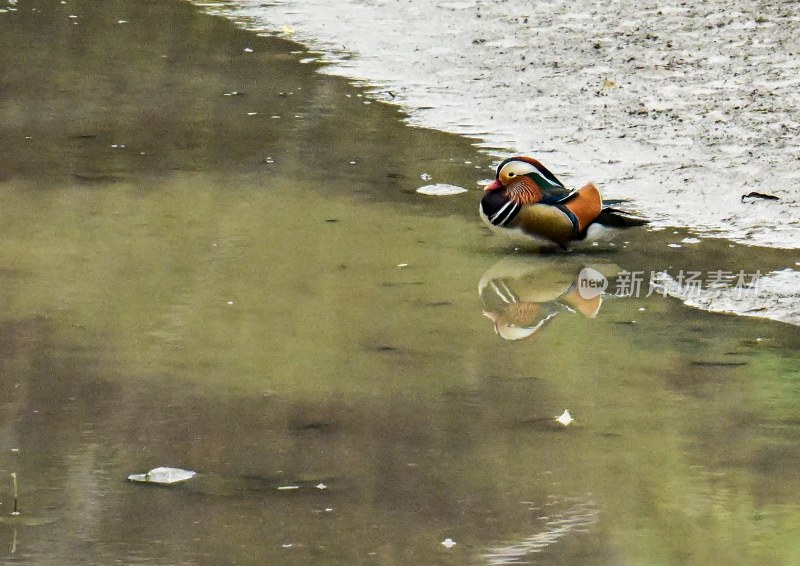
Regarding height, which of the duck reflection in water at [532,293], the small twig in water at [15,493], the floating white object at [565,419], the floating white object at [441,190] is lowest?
the small twig in water at [15,493]

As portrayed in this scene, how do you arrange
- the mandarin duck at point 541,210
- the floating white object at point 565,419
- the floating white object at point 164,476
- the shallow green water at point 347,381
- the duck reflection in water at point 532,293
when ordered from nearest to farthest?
the shallow green water at point 347,381
the floating white object at point 164,476
the floating white object at point 565,419
the duck reflection in water at point 532,293
the mandarin duck at point 541,210

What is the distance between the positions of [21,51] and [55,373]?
5.73 metres

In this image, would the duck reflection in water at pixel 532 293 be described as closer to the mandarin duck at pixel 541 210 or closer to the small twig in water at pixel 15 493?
the mandarin duck at pixel 541 210

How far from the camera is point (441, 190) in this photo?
20.8 ft

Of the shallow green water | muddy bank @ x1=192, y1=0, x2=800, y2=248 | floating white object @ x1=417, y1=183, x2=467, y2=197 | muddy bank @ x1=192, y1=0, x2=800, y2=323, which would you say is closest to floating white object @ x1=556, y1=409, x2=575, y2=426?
the shallow green water

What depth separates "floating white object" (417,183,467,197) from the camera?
248 inches

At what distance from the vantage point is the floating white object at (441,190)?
6.31 meters

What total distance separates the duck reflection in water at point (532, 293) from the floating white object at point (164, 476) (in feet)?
4.58

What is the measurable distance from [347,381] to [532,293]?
3.61 feet

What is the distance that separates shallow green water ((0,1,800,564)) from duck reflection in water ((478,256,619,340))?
0.02 metres

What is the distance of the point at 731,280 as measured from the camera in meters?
5.10

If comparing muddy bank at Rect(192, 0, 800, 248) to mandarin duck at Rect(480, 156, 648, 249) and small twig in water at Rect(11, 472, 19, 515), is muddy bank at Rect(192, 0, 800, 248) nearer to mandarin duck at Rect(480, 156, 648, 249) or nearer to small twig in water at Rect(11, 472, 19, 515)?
mandarin duck at Rect(480, 156, 648, 249)

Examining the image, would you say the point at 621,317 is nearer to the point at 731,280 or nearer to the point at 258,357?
the point at 731,280

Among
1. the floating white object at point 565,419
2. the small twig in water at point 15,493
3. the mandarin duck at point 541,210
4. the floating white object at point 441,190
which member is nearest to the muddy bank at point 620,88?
the floating white object at point 441,190
